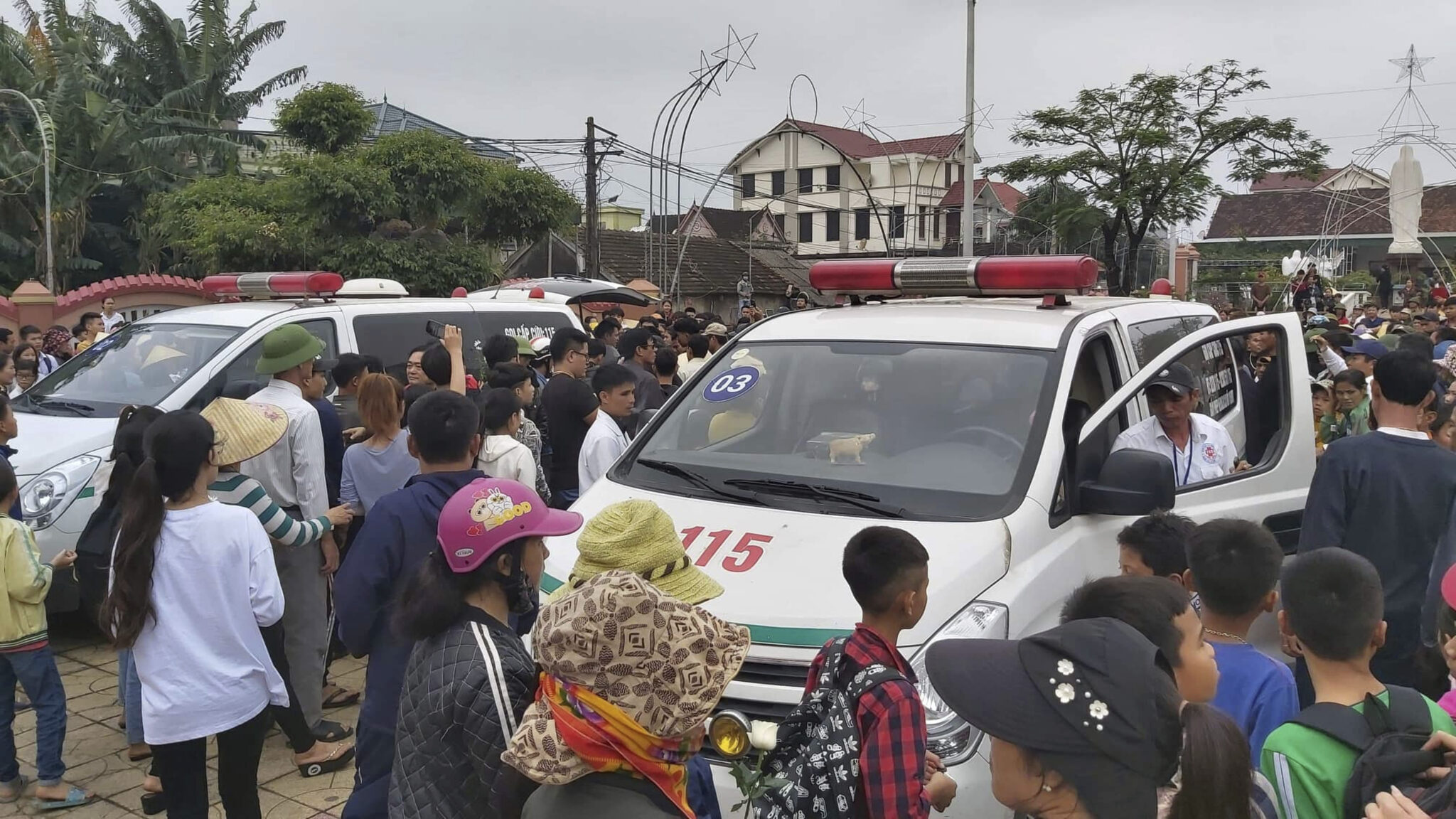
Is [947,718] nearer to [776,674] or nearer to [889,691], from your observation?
[776,674]

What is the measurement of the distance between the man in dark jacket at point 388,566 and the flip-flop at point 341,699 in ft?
8.16

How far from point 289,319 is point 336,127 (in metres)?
17.8

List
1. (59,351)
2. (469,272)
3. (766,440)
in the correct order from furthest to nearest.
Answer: (469,272) → (59,351) → (766,440)

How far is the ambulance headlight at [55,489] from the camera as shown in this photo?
5.63m

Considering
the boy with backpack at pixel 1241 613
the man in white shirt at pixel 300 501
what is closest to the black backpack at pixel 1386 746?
the boy with backpack at pixel 1241 613

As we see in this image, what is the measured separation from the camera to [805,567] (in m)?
3.18

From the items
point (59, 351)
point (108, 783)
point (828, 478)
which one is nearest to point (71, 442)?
point (108, 783)

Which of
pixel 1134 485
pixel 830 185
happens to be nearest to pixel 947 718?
pixel 1134 485

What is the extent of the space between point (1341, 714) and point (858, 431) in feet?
6.66

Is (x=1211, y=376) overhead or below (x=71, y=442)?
overhead

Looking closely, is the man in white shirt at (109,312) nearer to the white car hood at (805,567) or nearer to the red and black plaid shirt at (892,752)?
the white car hood at (805,567)

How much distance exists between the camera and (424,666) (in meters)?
2.32

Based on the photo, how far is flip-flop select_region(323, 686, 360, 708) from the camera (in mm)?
5363

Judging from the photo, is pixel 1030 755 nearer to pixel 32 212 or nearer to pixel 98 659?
pixel 98 659
